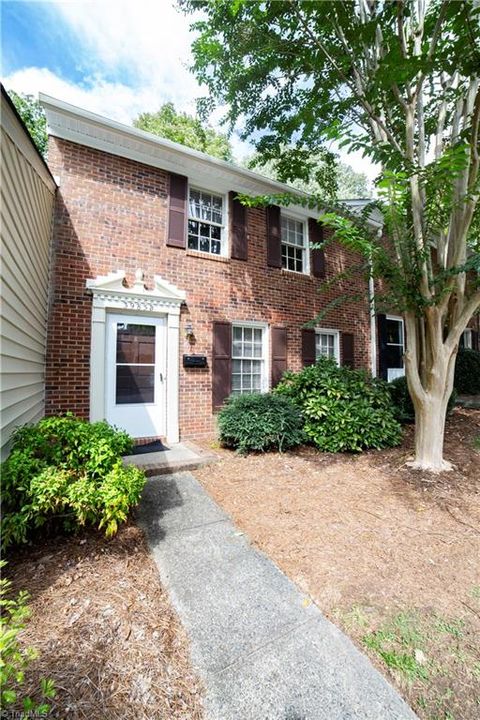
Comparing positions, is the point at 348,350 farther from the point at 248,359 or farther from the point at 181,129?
the point at 181,129

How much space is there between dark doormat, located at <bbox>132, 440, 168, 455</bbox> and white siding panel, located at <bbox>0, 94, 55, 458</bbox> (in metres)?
1.45

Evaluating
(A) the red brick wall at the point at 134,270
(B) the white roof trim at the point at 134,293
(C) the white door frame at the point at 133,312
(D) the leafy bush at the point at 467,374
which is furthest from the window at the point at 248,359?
(D) the leafy bush at the point at 467,374

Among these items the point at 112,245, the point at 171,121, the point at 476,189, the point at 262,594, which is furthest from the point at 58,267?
the point at 171,121

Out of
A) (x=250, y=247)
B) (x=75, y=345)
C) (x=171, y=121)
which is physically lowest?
(x=75, y=345)

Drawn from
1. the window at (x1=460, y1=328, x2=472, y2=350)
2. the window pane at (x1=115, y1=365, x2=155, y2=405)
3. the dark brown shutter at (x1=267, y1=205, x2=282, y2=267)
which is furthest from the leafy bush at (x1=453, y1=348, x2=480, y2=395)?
Answer: the window pane at (x1=115, y1=365, x2=155, y2=405)

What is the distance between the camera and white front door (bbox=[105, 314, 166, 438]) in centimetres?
495

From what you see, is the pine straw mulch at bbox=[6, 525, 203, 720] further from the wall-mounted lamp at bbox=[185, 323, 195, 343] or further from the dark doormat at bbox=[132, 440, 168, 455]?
the wall-mounted lamp at bbox=[185, 323, 195, 343]

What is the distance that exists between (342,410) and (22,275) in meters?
4.90

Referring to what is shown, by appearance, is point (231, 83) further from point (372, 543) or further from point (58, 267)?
point (372, 543)

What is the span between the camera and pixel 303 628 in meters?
1.82

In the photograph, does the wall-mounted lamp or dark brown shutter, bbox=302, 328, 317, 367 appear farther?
dark brown shutter, bbox=302, 328, 317, 367

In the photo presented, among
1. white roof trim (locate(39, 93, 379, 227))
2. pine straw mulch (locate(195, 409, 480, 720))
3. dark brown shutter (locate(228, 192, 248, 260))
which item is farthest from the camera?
dark brown shutter (locate(228, 192, 248, 260))

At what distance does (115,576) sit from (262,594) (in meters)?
1.04

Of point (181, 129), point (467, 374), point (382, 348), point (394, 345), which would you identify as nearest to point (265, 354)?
point (382, 348)
